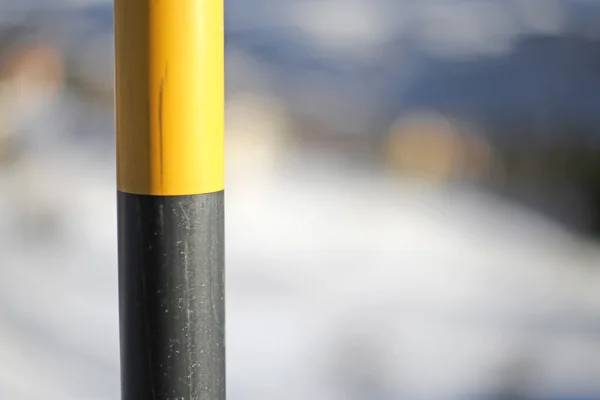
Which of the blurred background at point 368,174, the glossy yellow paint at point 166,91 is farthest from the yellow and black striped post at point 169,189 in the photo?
the blurred background at point 368,174

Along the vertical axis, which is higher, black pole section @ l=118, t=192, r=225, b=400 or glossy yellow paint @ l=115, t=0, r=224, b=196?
glossy yellow paint @ l=115, t=0, r=224, b=196

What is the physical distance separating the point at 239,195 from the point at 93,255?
23.8 inches

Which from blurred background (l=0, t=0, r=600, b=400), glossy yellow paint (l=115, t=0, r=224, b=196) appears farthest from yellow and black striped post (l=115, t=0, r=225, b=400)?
blurred background (l=0, t=0, r=600, b=400)

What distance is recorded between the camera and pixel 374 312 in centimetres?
214

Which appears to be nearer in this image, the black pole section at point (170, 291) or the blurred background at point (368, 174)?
the black pole section at point (170, 291)

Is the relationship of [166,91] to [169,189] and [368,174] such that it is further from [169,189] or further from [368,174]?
[368,174]

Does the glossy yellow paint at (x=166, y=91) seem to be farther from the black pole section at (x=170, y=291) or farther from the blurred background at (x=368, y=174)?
the blurred background at (x=368, y=174)

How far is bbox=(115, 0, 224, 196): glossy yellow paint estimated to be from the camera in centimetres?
75

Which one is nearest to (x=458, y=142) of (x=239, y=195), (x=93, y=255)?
(x=239, y=195)

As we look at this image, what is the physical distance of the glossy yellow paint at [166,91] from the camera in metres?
0.75

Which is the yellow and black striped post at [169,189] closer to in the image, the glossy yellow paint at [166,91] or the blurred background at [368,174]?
the glossy yellow paint at [166,91]

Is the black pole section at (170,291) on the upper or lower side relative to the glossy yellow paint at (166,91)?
lower

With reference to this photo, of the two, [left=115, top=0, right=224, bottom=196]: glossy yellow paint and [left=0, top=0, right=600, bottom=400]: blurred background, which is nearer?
[left=115, top=0, right=224, bottom=196]: glossy yellow paint

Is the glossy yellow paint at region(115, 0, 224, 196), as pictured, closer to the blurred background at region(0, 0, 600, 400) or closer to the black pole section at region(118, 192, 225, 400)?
the black pole section at region(118, 192, 225, 400)
